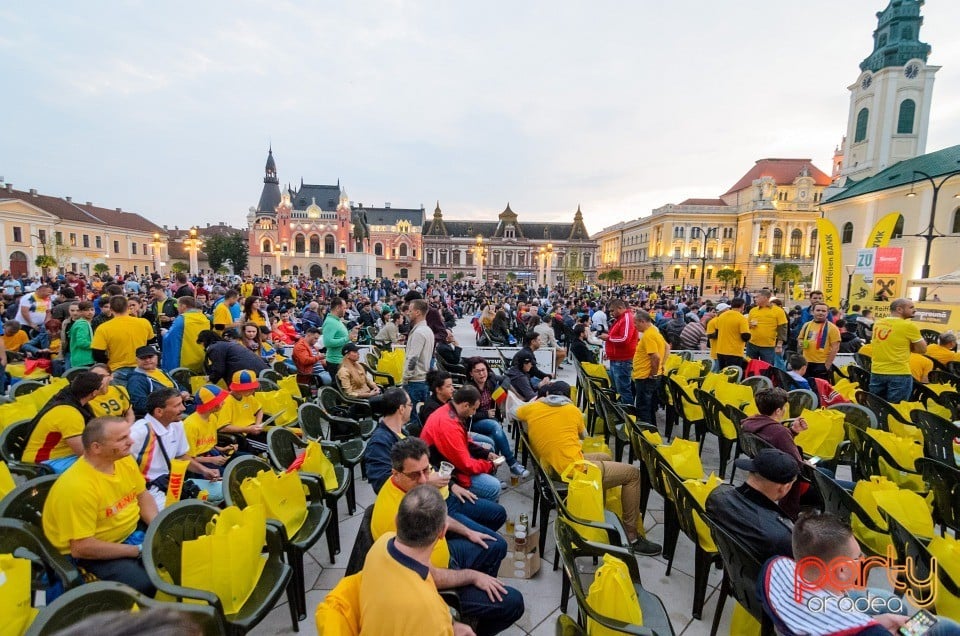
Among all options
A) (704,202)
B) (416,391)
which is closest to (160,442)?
(416,391)

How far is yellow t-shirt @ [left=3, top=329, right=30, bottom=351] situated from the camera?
257 inches

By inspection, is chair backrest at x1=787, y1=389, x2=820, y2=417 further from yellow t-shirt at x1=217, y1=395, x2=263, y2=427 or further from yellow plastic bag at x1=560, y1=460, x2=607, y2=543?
yellow t-shirt at x1=217, y1=395, x2=263, y2=427

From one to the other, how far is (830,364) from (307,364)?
25.6ft

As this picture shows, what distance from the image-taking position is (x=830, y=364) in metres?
6.47

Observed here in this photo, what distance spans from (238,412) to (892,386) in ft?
25.1

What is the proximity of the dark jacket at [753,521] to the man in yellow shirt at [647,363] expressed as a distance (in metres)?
3.02

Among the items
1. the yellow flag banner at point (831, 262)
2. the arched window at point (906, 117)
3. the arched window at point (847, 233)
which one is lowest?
the yellow flag banner at point (831, 262)

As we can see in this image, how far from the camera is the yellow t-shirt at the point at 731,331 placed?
6492 millimetres

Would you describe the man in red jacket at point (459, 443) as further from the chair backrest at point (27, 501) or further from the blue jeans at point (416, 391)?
the chair backrest at point (27, 501)

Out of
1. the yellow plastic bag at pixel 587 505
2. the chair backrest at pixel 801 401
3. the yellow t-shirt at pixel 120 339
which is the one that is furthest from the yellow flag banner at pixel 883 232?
the yellow t-shirt at pixel 120 339

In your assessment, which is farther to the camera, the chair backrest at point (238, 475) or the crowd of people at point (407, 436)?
the chair backrest at point (238, 475)

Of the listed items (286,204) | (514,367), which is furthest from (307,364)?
(286,204)

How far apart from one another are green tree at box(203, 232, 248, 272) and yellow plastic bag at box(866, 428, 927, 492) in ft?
215

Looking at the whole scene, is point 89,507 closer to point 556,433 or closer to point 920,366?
point 556,433
